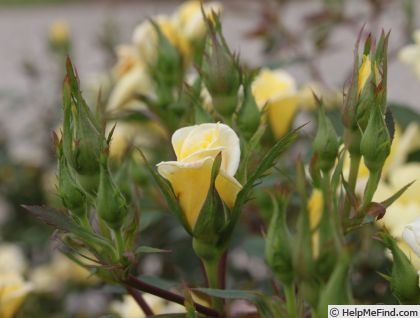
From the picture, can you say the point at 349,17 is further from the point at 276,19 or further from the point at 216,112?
the point at 216,112

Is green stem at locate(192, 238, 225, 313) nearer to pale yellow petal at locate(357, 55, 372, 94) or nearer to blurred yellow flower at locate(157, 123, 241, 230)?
blurred yellow flower at locate(157, 123, 241, 230)

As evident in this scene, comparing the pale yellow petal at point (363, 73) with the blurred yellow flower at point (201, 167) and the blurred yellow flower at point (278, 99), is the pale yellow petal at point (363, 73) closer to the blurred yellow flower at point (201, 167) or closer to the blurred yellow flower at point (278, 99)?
the blurred yellow flower at point (201, 167)

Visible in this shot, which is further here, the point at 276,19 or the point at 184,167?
the point at 276,19

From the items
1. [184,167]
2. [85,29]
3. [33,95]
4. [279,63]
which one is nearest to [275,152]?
[184,167]

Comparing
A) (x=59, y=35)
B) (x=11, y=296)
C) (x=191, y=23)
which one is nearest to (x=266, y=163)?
(x=11, y=296)

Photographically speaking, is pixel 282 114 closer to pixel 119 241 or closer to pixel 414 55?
pixel 414 55

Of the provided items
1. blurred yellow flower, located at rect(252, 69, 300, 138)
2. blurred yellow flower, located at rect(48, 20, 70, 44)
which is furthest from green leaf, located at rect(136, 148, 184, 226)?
blurred yellow flower, located at rect(48, 20, 70, 44)
